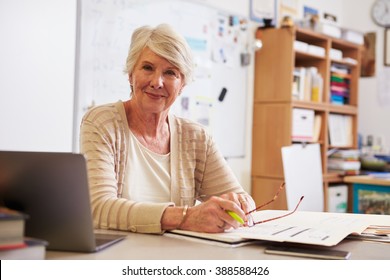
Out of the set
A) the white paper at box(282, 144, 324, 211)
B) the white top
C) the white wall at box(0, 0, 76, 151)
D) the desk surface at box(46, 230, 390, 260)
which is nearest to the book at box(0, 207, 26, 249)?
the desk surface at box(46, 230, 390, 260)

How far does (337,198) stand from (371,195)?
558mm

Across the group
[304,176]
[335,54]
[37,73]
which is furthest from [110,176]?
[335,54]

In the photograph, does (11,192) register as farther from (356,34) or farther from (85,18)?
(356,34)

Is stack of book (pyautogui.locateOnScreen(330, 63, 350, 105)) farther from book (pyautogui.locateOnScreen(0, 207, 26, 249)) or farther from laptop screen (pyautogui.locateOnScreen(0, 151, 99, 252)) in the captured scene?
book (pyautogui.locateOnScreen(0, 207, 26, 249))

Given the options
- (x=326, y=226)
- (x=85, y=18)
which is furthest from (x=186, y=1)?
(x=326, y=226)

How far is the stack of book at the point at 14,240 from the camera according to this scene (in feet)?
2.52

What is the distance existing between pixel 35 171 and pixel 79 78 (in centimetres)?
190

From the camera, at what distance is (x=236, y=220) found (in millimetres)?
1159

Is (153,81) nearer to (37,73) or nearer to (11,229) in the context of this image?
(11,229)

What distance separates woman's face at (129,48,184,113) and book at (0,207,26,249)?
0.89 m

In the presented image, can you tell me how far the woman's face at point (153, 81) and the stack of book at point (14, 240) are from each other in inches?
35.1

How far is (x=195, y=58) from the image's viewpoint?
343 cm

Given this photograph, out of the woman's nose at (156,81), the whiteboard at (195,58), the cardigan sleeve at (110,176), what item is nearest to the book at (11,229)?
the cardigan sleeve at (110,176)

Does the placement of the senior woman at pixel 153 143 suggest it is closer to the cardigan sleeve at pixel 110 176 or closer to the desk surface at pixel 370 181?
the cardigan sleeve at pixel 110 176
